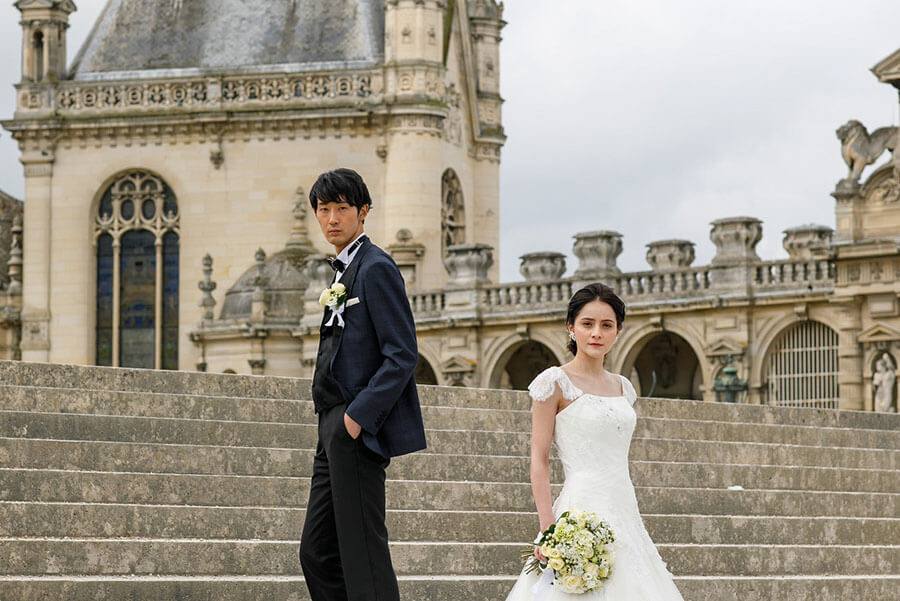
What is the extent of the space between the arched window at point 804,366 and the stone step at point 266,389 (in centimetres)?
1811

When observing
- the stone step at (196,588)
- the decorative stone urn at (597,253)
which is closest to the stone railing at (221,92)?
the decorative stone urn at (597,253)

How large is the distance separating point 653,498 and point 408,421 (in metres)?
7.01

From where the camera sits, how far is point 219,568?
1378 cm

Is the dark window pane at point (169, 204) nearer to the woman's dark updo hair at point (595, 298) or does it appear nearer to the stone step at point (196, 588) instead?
the stone step at point (196, 588)

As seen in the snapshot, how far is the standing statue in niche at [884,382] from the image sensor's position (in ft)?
123

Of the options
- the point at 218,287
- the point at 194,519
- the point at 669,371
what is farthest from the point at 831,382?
the point at 194,519

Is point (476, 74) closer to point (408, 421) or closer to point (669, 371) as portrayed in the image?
point (669, 371)

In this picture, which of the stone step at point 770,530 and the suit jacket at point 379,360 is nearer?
the suit jacket at point 379,360

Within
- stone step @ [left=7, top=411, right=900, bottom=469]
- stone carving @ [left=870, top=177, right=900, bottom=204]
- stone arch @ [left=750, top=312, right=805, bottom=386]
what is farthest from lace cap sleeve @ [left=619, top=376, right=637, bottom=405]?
stone arch @ [left=750, top=312, right=805, bottom=386]

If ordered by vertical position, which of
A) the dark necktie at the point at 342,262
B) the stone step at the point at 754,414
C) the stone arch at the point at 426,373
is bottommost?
the stone step at the point at 754,414

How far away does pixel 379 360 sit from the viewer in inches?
410

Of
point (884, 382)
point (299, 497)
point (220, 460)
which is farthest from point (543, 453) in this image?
point (884, 382)

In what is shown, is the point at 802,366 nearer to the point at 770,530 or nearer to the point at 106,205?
the point at 106,205

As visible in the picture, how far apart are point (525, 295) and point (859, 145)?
10433 mm
